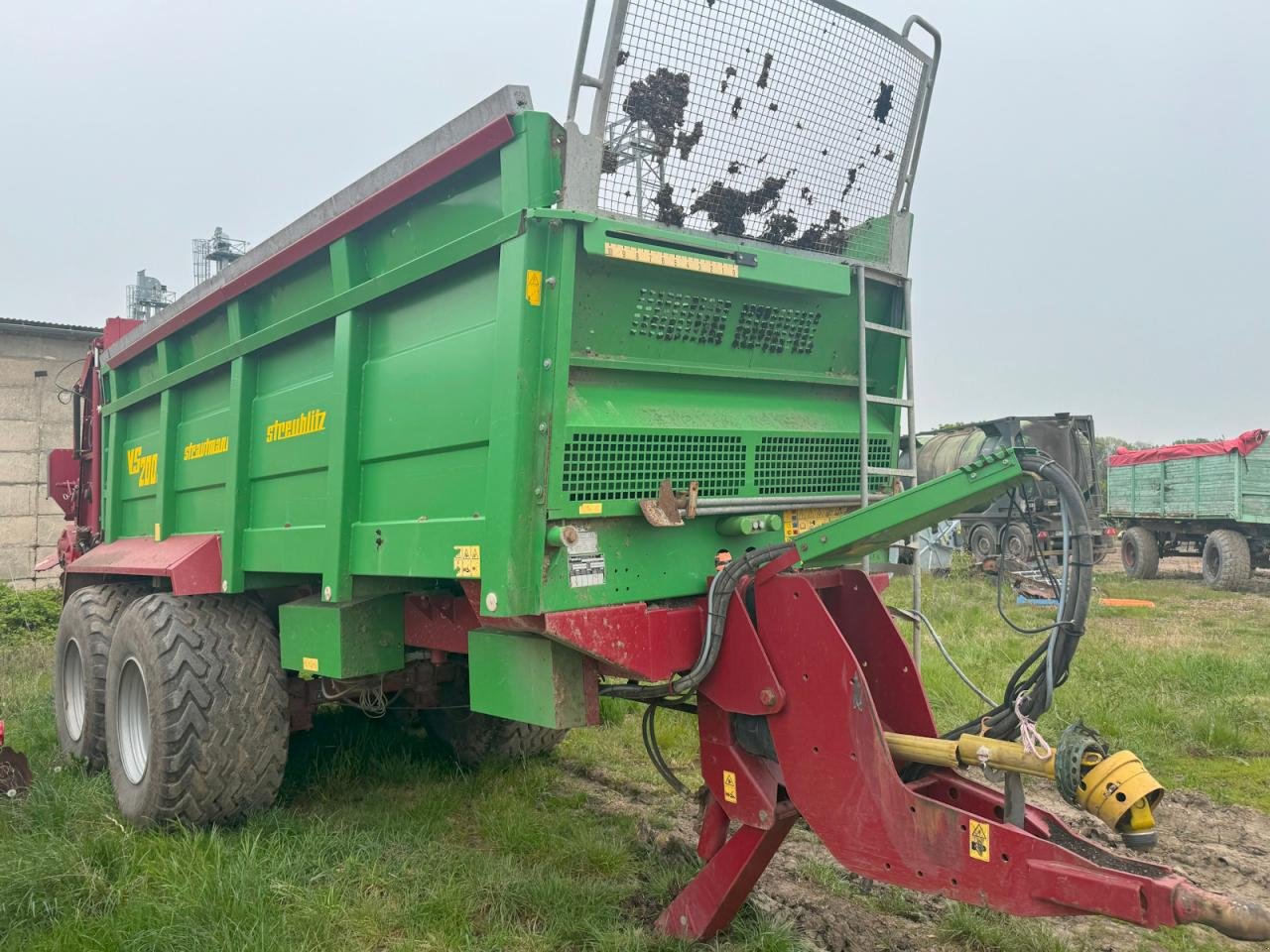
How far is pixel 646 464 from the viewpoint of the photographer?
314cm

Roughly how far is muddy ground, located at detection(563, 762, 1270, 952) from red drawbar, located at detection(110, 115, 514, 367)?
2644 mm

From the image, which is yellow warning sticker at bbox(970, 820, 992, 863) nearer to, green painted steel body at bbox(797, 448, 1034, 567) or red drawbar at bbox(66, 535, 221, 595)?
green painted steel body at bbox(797, 448, 1034, 567)

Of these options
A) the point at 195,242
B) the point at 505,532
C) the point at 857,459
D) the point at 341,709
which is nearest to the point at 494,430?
the point at 505,532

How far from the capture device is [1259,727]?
563 cm

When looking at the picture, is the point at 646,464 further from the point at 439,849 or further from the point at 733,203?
the point at 439,849

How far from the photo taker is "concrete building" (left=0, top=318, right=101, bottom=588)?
12141 millimetres

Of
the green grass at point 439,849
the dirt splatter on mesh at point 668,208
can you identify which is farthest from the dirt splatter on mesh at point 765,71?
the green grass at point 439,849

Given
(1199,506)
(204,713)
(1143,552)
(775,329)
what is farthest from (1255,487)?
(204,713)

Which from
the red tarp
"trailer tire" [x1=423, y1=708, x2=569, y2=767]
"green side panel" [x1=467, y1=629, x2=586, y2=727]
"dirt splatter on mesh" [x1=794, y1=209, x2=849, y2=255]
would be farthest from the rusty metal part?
the red tarp

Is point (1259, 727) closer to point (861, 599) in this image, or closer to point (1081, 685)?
point (1081, 685)

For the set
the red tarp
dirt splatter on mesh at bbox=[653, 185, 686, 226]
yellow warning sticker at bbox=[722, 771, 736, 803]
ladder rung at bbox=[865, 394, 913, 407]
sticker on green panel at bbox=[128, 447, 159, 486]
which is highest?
the red tarp

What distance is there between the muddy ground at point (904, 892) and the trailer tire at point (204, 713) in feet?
5.11

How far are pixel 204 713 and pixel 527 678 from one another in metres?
1.83

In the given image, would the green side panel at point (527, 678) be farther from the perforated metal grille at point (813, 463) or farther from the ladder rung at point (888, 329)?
the ladder rung at point (888, 329)
